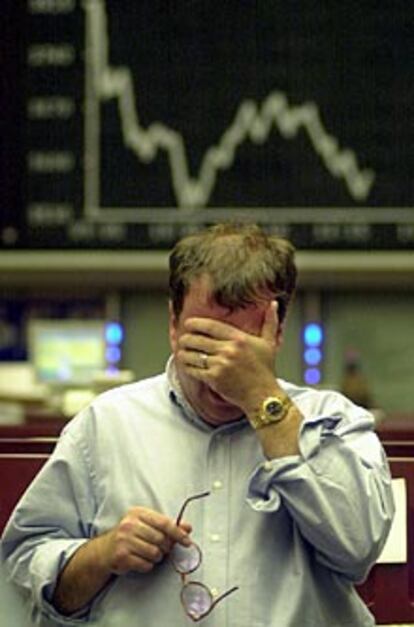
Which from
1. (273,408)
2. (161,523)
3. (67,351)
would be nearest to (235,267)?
(273,408)

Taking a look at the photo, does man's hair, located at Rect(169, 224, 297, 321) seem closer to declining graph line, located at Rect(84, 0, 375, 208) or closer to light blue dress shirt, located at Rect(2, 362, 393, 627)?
light blue dress shirt, located at Rect(2, 362, 393, 627)

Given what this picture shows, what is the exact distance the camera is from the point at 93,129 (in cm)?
512

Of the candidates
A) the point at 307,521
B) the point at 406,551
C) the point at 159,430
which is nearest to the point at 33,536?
the point at 159,430

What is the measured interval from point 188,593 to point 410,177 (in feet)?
11.6

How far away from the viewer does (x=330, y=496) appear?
5.24ft

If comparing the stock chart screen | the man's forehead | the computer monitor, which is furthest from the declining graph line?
the man's forehead

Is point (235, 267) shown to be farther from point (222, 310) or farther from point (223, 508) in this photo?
point (223, 508)

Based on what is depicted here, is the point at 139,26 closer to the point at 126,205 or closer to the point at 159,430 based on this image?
the point at 126,205

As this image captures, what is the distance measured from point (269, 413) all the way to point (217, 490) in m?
0.13

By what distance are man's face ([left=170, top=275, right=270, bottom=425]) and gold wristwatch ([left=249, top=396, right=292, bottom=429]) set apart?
0.07 m

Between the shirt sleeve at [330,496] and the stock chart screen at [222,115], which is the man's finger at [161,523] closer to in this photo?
the shirt sleeve at [330,496]

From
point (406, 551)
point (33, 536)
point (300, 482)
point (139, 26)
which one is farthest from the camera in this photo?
point (139, 26)

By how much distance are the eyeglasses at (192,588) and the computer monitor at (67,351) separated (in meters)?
4.33

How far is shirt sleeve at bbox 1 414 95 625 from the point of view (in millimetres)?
1717
